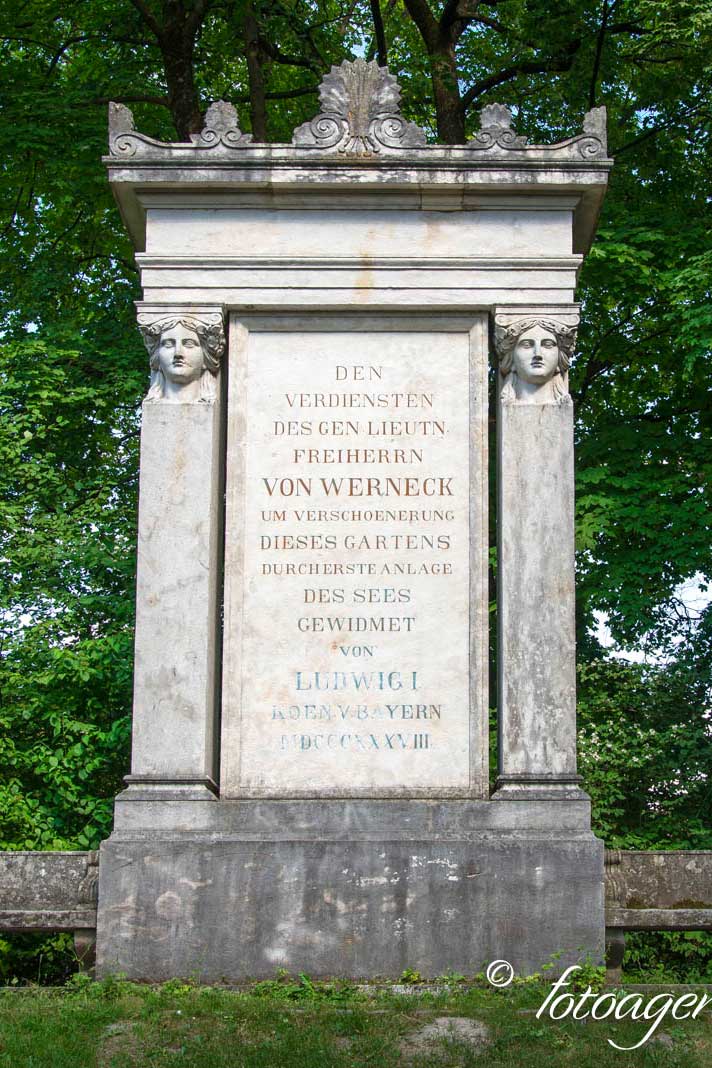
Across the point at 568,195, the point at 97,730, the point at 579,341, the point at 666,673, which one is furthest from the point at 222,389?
the point at 579,341

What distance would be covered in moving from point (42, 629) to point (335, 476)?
4681mm

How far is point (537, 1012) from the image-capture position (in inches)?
325

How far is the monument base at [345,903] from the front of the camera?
909 cm

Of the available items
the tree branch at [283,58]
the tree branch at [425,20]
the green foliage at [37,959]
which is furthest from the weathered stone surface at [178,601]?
the tree branch at [283,58]

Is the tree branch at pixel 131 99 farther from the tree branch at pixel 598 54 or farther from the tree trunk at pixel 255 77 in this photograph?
the tree branch at pixel 598 54

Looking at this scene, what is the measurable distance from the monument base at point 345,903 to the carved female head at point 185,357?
3001 millimetres

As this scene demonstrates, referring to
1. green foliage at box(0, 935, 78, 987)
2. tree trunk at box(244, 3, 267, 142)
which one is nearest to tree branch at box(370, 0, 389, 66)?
tree trunk at box(244, 3, 267, 142)

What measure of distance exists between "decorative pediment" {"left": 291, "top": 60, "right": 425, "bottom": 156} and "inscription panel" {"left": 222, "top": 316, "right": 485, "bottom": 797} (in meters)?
1.32

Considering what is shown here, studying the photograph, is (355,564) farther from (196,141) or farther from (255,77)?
(255,77)

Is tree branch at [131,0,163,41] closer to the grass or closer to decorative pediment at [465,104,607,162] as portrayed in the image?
decorative pediment at [465,104,607,162]

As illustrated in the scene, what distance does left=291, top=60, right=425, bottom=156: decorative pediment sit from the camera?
33.9 ft

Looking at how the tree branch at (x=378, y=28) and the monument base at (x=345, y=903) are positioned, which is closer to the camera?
the monument base at (x=345, y=903)

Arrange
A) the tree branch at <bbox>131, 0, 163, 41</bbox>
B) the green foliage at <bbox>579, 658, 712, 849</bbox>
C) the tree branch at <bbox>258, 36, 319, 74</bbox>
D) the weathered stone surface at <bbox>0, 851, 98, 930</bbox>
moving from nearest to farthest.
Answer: the weathered stone surface at <bbox>0, 851, 98, 930</bbox> < the green foliage at <bbox>579, 658, 712, 849</bbox> < the tree branch at <bbox>131, 0, 163, 41</bbox> < the tree branch at <bbox>258, 36, 319, 74</bbox>

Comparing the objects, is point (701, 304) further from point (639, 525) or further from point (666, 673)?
point (666, 673)
